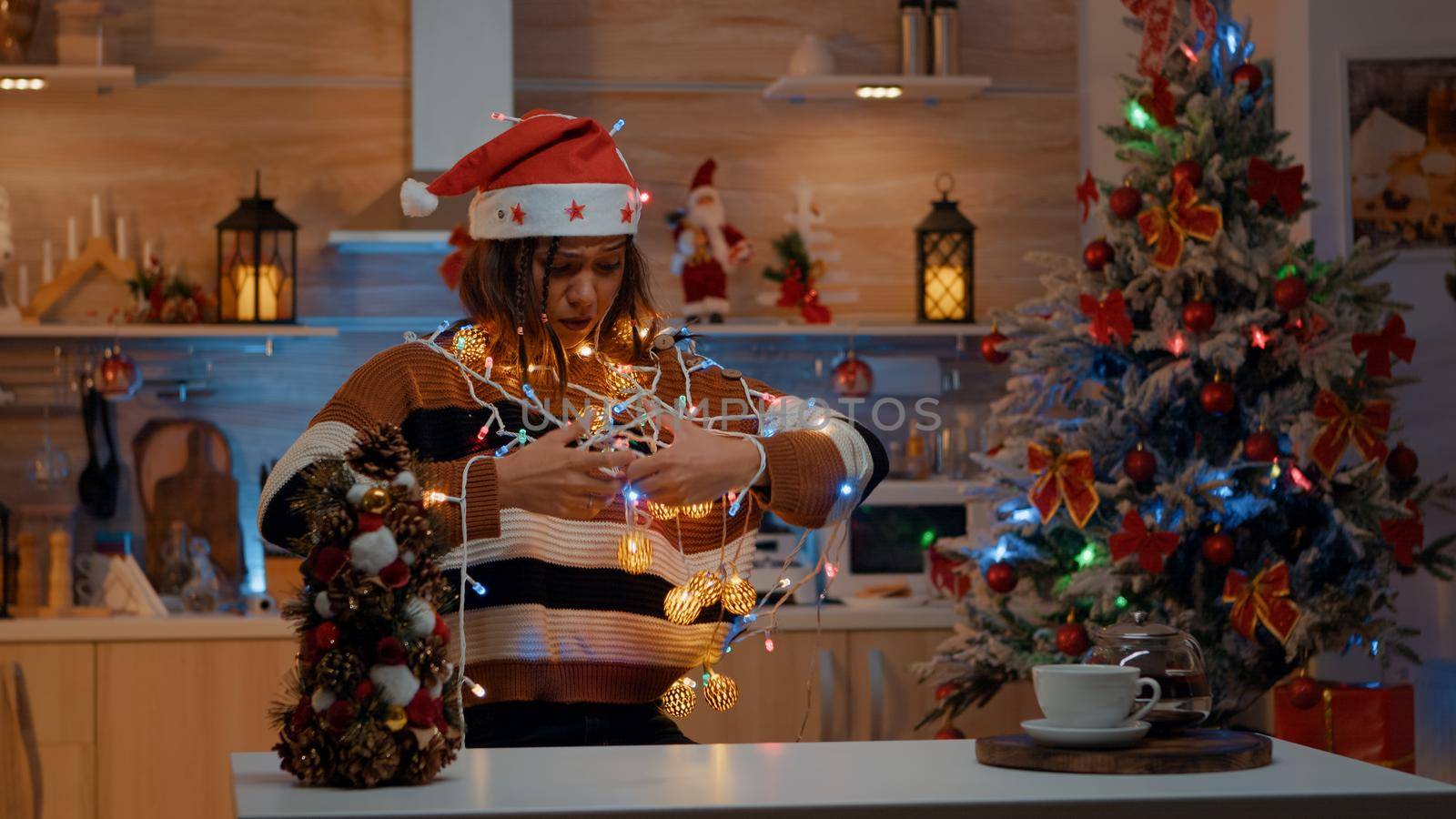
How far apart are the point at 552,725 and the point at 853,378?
8.17ft

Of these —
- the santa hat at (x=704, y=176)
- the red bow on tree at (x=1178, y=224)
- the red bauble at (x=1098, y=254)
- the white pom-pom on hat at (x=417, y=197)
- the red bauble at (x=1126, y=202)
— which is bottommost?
the white pom-pom on hat at (x=417, y=197)

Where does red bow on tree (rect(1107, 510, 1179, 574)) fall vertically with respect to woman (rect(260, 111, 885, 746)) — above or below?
below

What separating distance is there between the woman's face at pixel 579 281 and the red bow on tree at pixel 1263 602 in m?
1.73

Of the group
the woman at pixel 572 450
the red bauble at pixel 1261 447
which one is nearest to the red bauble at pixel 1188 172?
the red bauble at pixel 1261 447

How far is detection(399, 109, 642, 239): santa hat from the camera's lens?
6.78 ft

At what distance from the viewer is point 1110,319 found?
3439 mm

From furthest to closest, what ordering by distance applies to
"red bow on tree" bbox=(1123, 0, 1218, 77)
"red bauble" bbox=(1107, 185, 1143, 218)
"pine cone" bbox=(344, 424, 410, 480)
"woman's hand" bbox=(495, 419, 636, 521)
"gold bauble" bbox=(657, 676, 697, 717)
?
"red bow on tree" bbox=(1123, 0, 1218, 77), "red bauble" bbox=(1107, 185, 1143, 218), "gold bauble" bbox=(657, 676, 697, 717), "woman's hand" bbox=(495, 419, 636, 521), "pine cone" bbox=(344, 424, 410, 480)

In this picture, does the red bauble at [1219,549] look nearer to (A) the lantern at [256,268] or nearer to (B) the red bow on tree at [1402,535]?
(B) the red bow on tree at [1402,535]

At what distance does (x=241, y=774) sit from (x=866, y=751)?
23.3 inches

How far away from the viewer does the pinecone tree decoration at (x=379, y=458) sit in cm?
153

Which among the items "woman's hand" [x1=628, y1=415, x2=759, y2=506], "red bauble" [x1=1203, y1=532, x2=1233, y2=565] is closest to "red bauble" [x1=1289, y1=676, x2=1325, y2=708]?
"red bauble" [x1=1203, y1=532, x2=1233, y2=565]

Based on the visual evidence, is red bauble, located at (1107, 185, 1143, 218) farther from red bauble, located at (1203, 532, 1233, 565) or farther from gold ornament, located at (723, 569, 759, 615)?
gold ornament, located at (723, 569, 759, 615)

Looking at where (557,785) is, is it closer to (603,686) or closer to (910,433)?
(603,686)

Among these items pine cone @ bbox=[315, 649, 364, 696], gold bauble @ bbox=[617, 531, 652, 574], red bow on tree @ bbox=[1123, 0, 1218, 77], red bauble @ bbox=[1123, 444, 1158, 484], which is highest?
red bow on tree @ bbox=[1123, 0, 1218, 77]
